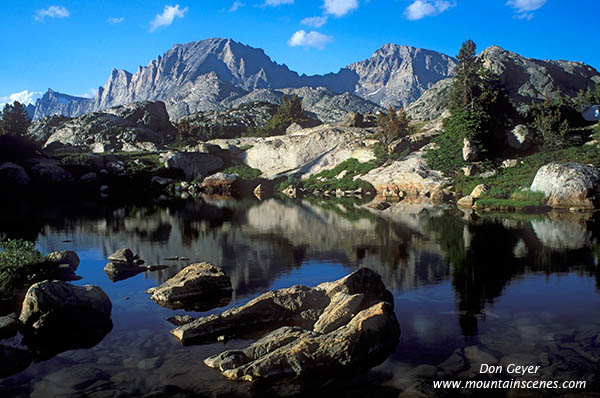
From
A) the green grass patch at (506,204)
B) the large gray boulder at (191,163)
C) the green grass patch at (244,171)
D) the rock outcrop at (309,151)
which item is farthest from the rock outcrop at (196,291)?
the large gray boulder at (191,163)

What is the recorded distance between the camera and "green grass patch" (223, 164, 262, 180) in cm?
7488

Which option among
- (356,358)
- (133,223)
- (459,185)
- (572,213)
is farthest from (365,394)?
(459,185)

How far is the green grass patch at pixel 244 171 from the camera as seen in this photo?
74.9 m

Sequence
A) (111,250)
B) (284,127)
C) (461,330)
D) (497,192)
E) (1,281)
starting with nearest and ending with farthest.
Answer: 1. (461,330)
2. (1,281)
3. (111,250)
4. (497,192)
5. (284,127)

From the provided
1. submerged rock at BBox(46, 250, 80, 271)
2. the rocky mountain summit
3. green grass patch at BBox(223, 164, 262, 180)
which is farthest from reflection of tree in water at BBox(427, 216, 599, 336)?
the rocky mountain summit

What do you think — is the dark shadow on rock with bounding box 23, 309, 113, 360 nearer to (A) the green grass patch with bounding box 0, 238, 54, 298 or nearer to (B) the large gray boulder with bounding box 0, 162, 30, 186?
(A) the green grass patch with bounding box 0, 238, 54, 298

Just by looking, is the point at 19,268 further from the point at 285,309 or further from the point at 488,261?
the point at 488,261

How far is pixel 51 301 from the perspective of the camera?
11.6 meters

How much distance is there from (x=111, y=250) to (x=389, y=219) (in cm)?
1964

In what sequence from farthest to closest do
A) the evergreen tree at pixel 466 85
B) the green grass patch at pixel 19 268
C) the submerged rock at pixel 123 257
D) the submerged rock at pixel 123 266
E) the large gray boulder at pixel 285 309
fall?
the evergreen tree at pixel 466 85 → the submerged rock at pixel 123 257 → the submerged rock at pixel 123 266 → the green grass patch at pixel 19 268 → the large gray boulder at pixel 285 309

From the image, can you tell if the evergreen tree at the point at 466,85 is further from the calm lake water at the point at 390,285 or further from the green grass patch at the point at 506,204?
the calm lake water at the point at 390,285

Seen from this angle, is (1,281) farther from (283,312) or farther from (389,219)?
(389,219)

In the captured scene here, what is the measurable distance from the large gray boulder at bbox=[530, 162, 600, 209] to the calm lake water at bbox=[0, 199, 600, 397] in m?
6.10

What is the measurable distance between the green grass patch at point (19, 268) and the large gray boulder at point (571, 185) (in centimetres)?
3743
